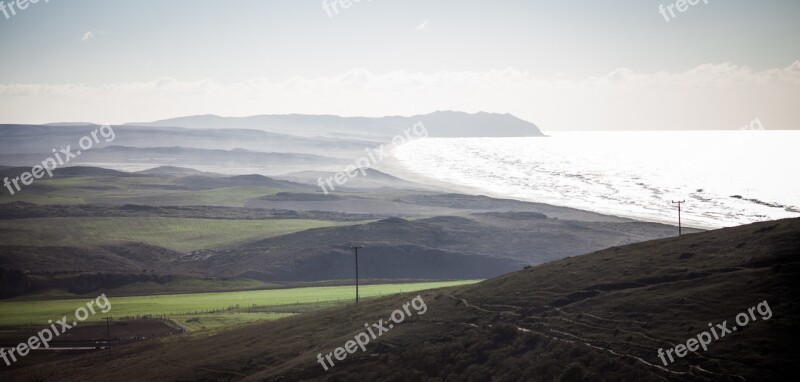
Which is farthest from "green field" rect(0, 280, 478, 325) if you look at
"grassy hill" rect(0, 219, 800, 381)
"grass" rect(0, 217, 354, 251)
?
"grass" rect(0, 217, 354, 251)

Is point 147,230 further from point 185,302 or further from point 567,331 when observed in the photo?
point 567,331

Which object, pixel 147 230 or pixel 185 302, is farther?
pixel 147 230

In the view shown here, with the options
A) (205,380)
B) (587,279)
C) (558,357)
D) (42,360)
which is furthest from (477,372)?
(42,360)

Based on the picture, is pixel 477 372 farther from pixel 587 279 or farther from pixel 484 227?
pixel 484 227

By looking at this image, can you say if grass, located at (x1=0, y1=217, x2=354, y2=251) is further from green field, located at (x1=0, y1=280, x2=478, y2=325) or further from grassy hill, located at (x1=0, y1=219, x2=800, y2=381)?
grassy hill, located at (x1=0, y1=219, x2=800, y2=381)

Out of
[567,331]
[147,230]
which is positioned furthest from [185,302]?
[147,230]

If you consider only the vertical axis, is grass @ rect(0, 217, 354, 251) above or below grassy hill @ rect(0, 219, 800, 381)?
above
